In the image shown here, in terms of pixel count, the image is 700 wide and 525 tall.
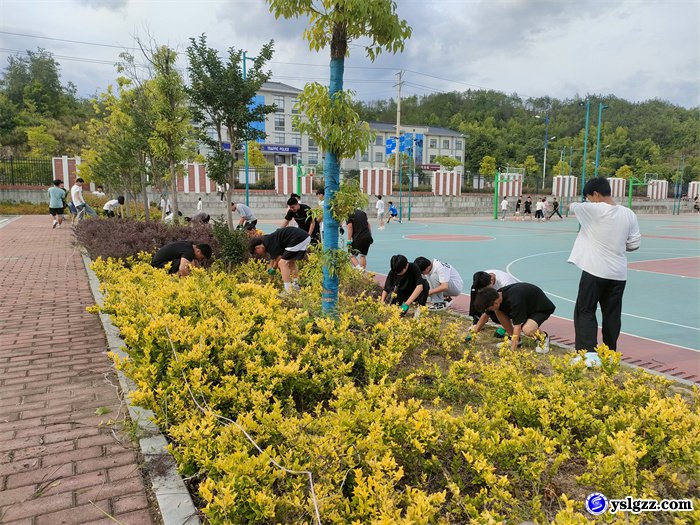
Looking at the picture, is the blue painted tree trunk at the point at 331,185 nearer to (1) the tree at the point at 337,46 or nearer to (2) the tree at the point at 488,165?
(1) the tree at the point at 337,46

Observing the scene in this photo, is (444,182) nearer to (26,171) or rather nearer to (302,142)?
(26,171)

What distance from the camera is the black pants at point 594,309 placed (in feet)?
14.5

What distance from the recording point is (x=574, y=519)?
1920 millimetres

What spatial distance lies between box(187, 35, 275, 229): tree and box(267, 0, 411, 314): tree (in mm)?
5051

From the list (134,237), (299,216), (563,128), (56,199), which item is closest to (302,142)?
(563,128)

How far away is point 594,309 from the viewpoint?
4.44 meters

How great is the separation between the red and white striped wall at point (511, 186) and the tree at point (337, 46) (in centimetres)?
4037

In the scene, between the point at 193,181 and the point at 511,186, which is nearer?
the point at 193,181

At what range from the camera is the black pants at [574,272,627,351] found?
174 inches

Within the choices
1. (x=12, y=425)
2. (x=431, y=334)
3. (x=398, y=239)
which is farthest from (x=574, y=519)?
(x=398, y=239)

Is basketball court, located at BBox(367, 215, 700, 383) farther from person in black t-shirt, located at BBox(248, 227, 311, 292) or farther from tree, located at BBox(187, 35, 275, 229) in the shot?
tree, located at BBox(187, 35, 275, 229)

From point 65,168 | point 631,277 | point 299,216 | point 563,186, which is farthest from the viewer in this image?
point 563,186

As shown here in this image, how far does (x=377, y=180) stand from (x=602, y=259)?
108 feet

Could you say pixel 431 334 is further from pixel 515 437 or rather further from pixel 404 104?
pixel 404 104
